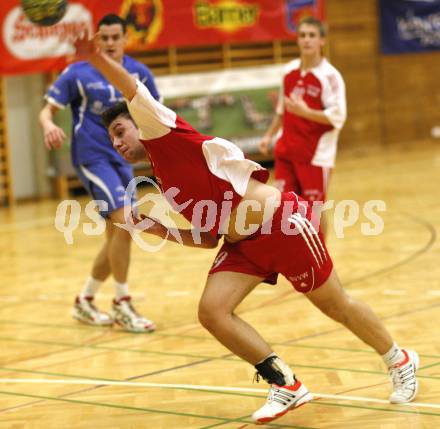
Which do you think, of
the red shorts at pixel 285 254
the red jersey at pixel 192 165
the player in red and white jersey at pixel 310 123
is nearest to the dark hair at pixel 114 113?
the red jersey at pixel 192 165

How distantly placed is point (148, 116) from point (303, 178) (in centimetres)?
389

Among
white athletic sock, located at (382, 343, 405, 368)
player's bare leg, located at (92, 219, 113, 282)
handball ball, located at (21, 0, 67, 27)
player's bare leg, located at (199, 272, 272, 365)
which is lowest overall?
player's bare leg, located at (92, 219, 113, 282)

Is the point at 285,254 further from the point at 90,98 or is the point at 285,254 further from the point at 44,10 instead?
the point at 90,98

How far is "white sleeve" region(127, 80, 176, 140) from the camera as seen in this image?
179 inches

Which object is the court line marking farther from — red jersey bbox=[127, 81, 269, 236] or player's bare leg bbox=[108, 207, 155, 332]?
player's bare leg bbox=[108, 207, 155, 332]

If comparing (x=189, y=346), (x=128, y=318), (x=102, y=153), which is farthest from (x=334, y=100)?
(x=189, y=346)

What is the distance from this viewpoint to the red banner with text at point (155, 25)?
14.2 meters

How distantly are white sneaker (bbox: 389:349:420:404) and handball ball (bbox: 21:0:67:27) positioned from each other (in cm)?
236

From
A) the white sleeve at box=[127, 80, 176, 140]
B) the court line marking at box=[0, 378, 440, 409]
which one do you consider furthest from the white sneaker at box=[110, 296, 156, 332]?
the white sleeve at box=[127, 80, 176, 140]

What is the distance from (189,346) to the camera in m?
6.55

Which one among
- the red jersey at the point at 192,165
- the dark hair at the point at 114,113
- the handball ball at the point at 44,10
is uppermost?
the handball ball at the point at 44,10

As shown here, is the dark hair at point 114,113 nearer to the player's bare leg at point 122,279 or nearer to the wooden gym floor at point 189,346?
the wooden gym floor at point 189,346

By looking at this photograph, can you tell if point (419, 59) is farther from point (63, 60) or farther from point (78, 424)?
point (78, 424)

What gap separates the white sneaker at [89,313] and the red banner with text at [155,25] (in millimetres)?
6366
